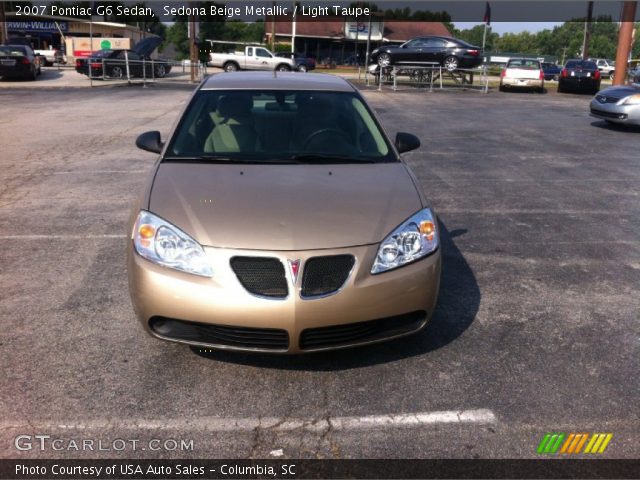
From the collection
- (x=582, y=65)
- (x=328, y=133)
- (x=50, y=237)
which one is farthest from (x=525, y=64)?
(x=50, y=237)

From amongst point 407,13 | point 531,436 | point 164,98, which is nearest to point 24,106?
point 164,98

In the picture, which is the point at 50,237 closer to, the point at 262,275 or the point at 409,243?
the point at 262,275

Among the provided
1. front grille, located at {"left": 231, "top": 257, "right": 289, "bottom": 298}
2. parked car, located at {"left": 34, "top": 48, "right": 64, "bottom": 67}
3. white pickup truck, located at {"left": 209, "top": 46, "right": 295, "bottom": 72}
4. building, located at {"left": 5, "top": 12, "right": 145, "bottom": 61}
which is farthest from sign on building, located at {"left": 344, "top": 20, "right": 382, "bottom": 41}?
front grille, located at {"left": 231, "top": 257, "right": 289, "bottom": 298}

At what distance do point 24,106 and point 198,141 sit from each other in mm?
15148

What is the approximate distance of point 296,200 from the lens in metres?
3.45

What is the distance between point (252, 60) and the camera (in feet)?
118

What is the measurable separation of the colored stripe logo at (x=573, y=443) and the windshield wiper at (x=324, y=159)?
2123mm

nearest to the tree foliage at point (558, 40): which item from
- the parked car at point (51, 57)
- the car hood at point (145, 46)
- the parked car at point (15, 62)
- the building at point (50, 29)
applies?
the building at point (50, 29)

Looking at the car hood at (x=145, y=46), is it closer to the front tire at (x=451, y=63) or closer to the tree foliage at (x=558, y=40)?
the front tire at (x=451, y=63)

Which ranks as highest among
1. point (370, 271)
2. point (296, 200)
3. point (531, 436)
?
point (296, 200)

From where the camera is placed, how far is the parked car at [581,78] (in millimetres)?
26016

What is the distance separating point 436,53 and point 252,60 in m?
13.1

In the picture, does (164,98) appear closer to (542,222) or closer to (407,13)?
(542,222)

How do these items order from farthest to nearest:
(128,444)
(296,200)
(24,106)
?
(24,106) → (296,200) → (128,444)
